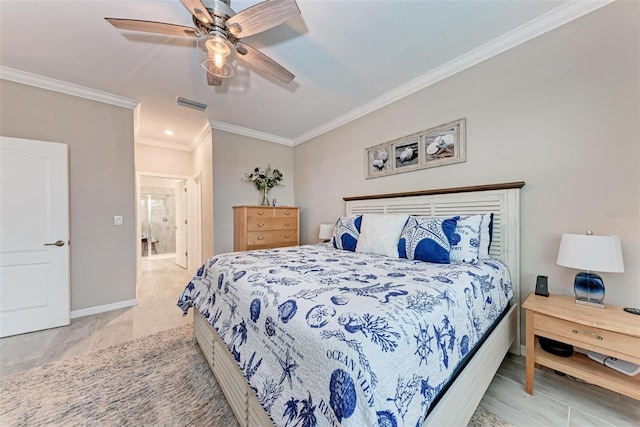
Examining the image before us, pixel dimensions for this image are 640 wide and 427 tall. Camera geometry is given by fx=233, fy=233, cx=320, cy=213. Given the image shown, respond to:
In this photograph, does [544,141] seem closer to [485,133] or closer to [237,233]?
[485,133]

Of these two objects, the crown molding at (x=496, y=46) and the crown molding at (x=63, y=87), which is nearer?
the crown molding at (x=496, y=46)

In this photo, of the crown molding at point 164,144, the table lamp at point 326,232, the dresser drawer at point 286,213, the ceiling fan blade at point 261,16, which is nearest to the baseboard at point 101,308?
the dresser drawer at point 286,213

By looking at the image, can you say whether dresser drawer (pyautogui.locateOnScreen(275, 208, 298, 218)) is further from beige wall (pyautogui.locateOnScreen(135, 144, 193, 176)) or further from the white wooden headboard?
beige wall (pyautogui.locateOnScreen(135, 144, 193, 176))

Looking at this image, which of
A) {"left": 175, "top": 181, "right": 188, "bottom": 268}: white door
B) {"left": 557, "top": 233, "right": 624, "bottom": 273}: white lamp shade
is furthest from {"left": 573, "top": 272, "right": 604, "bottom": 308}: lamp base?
{"left": 175, "top": 181, "right": 188, "bottom": 268}: white door

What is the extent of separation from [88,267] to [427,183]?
4062 mm

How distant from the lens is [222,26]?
1.49m

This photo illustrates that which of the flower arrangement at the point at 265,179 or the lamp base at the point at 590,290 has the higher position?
the flower arrangement at the point at 265,179

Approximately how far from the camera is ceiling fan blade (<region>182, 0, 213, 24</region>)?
131cm

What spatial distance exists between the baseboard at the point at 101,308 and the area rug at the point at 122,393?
1.10 m

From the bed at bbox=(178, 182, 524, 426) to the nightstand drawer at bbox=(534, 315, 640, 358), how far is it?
0.24 meters

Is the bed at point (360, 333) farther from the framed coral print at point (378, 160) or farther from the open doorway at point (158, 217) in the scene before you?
the open doorway at point (158, 217)

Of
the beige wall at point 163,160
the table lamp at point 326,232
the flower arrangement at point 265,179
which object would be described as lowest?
the table lamp at point 326,232

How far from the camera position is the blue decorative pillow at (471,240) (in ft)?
5.77

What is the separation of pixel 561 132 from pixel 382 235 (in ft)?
5.03
